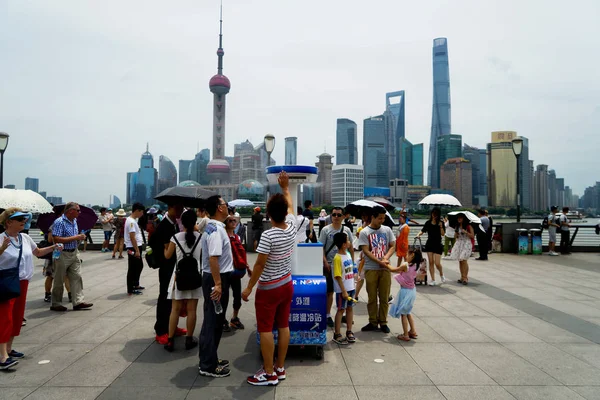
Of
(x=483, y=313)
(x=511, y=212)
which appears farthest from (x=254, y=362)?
(x=511, y=212)

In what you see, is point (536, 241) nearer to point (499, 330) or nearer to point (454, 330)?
→ point (499, 330)

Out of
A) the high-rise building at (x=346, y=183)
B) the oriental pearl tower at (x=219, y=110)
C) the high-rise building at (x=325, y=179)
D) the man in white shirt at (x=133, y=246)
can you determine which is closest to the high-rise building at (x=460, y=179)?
the high-rise building at (x=346, y=183)

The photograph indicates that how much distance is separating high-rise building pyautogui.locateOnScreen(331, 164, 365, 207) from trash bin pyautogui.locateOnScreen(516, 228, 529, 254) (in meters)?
140

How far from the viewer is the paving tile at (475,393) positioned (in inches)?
142

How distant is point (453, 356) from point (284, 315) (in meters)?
2.27

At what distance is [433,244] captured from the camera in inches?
362

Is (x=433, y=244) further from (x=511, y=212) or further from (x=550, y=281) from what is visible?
(x=511, y=212)

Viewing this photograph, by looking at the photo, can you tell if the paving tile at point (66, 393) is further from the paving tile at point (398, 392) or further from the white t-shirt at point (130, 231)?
the white t-shirt at point (130, 231)

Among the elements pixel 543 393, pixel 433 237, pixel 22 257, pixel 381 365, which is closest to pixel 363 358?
pixel 381 365

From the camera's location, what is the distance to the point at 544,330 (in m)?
5.65

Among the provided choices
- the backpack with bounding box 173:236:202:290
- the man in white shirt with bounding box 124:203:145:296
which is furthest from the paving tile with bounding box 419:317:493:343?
the man in white shirt with bounding box 124:203:145:296

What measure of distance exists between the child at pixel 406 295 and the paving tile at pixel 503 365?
25.3 inches

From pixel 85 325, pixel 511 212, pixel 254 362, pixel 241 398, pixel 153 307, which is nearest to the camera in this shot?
pixel 241 398

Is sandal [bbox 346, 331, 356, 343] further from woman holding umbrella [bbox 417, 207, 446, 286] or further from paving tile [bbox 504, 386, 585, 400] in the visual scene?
woman holding umbrella [bbox 417, 207, 446, 286]
